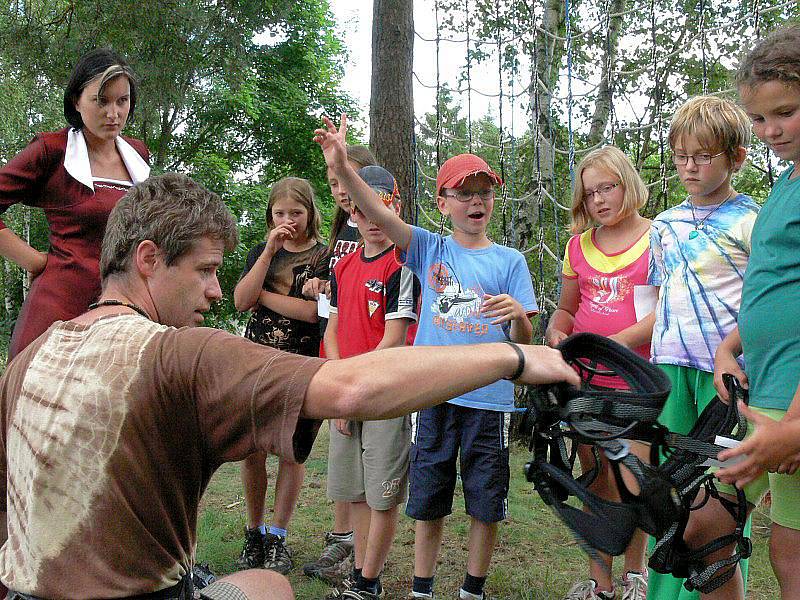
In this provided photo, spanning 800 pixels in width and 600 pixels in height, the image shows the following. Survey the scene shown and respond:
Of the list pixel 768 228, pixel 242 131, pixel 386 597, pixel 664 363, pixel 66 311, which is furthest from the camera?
pixel 242 131

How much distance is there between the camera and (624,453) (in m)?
1.67

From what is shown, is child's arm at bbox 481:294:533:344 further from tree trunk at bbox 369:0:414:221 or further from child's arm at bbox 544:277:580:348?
tree trunk at bbox 369:0:414:221

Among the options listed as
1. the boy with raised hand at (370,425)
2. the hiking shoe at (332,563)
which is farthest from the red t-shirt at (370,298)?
the hiking shoe at (332,563)

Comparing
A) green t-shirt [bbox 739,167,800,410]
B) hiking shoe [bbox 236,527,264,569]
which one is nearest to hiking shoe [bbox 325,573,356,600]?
hiking shoe [bbox 236,527,264,569]

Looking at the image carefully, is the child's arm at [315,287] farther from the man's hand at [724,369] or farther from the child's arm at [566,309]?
the man's hand at [724,369]

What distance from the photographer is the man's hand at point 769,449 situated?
1.95 meters

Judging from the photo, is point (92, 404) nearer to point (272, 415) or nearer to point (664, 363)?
point (272, 415)

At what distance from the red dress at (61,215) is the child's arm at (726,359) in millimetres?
2473

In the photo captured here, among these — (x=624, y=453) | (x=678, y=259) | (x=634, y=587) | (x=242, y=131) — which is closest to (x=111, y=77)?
(x=678, y=259)

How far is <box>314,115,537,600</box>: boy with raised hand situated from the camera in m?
3.26

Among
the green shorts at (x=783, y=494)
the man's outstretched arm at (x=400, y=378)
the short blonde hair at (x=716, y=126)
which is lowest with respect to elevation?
the green shorts at (x=783, y=494)

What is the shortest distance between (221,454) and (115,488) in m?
0.22

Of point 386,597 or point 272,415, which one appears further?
point 386,597

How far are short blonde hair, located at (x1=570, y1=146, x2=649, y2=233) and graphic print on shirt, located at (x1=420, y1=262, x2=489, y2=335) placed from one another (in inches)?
25.1
